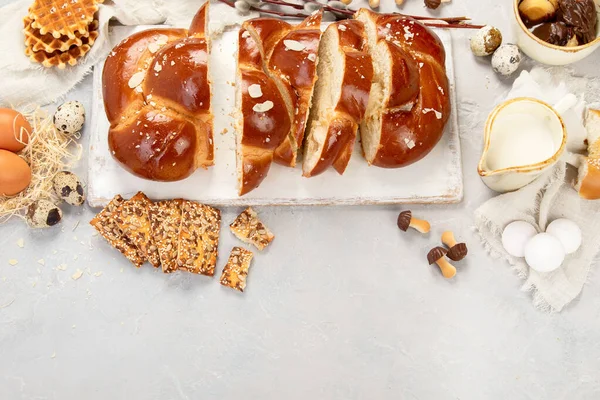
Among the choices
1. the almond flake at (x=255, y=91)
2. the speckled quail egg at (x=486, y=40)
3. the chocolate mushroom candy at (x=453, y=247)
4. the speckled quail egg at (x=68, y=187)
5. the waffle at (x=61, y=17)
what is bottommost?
the chocolate mushroom candy at (x=453, y=247)

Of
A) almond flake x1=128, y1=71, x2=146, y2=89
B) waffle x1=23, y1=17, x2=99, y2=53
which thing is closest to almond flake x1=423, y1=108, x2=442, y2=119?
almond flake x1=128, y1=71, x2=146, y2=89

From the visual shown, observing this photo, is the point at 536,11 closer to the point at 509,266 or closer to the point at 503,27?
the point at 503,27

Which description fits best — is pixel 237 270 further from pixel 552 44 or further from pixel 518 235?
pixel 552 44

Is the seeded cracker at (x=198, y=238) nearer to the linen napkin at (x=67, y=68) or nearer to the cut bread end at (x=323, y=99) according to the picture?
the cut bread end at (x=323, y=99)

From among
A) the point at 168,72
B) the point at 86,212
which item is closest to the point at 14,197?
the point at 86,212

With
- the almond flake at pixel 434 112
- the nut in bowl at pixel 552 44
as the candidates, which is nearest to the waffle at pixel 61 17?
the almond flake at pixel 434 112

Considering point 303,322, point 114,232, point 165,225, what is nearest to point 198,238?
point 165,225

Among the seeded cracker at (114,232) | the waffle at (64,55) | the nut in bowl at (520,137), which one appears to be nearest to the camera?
the nut in bowl at (520,137)
